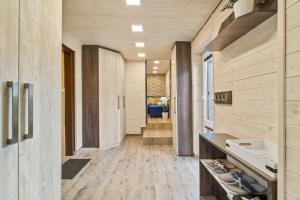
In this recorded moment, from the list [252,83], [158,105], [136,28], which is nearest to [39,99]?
[252,83]

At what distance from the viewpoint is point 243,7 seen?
5.55ft

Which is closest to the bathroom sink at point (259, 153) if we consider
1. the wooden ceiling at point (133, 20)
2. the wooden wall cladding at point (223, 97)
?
the wooden wall cladding at point (223, 97)

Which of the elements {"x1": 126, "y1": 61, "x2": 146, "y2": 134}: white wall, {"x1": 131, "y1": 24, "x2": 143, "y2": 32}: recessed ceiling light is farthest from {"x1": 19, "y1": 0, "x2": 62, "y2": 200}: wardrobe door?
{"x1": 126, "y1": 61, "x2": 146, "y2": 134}: white wall

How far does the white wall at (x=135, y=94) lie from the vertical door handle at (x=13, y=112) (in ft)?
21.5

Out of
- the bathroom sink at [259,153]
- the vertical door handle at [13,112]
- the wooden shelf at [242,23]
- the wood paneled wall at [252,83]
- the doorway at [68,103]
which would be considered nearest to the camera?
the vertical door handle at [13,112]

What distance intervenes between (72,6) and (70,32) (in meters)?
1.36

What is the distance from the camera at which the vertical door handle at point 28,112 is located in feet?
4.02

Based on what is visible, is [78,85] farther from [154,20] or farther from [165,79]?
[165,79]

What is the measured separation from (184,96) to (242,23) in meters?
3.20

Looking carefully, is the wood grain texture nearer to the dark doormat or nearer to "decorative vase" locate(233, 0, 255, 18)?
the dark doormat

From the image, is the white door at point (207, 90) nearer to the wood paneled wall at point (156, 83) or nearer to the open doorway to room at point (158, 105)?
the open doorway to room at point (158, 105)

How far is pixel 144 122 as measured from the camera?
7699 millimetres

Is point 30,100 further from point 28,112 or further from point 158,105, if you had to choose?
point 158,105

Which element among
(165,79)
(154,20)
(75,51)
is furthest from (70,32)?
(165,79)
